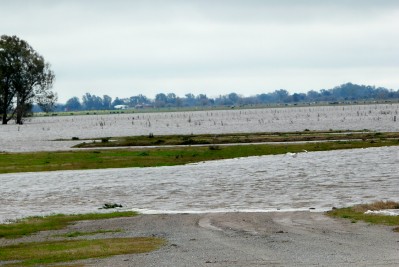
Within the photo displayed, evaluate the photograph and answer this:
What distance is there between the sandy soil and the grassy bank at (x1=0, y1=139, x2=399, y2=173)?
2580cm

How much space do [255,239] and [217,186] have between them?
59.5ft

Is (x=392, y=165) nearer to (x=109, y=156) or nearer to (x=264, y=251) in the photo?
(x=109, y=156)

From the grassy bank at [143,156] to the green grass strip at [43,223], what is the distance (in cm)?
2259

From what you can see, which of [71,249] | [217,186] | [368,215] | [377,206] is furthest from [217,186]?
[71,249]

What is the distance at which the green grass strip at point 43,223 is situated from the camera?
24.7 metres

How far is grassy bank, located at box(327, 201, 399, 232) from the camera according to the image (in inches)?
908

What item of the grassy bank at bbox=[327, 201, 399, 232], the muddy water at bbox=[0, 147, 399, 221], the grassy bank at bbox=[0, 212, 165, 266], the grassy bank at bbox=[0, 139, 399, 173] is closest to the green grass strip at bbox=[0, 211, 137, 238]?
the grassy bank at bbox=[0, 212, 165, 266]

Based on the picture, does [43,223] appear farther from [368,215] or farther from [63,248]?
[368,215]

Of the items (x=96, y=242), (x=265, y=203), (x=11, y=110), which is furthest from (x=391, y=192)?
(x=11, y=110)

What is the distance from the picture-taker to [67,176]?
4647cm

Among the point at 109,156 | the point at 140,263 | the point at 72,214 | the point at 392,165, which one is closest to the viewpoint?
the point at 140,263

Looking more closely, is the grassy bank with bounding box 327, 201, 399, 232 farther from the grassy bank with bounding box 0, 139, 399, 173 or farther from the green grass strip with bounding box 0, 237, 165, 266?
the grassy bank with bounding box 0, 139, 399, 173

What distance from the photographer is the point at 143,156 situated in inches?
2298

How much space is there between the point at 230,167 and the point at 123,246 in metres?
28.3
